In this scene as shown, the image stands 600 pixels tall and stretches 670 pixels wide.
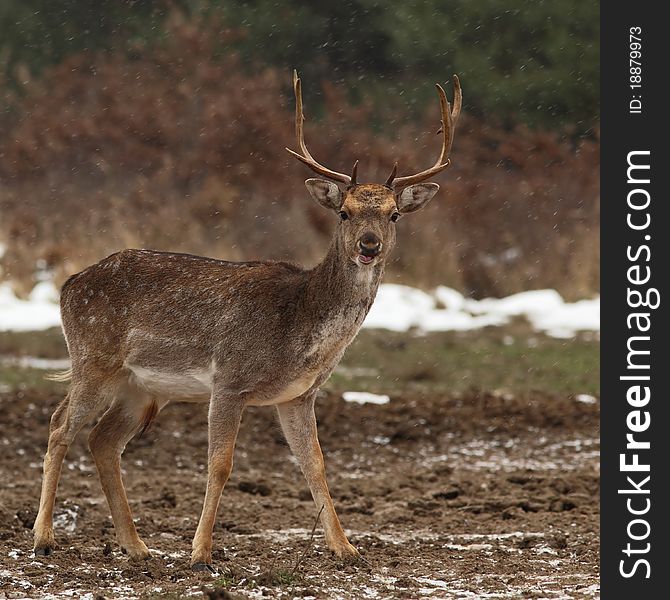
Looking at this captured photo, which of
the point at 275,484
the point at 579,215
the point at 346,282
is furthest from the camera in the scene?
the point at 579,215

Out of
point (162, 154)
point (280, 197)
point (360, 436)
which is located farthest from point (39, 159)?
point (360, 436)

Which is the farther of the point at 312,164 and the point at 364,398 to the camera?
the point at 364,398

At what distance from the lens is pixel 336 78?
33.8 meters

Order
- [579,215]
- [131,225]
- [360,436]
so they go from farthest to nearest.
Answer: [579,215], [131,225], [360,436]

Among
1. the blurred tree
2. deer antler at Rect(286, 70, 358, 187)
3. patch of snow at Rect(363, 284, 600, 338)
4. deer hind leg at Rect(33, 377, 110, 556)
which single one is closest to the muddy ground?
deer hind leg at Rect(33, 377, 110, 556)

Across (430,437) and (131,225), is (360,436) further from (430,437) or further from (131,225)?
(131,225)

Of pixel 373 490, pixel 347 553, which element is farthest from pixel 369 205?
pixel 373 490

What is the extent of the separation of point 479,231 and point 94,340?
16.8 m

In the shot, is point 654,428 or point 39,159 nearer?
point 654,428

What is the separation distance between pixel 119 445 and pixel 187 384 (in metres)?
0.73

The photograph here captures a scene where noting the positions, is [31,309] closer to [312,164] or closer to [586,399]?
[586,399]

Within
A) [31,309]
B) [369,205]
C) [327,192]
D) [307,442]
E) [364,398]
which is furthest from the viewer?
[31,309]

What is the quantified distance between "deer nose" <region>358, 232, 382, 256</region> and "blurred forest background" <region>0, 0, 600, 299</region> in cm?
1364

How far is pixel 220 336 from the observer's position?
316 inches
